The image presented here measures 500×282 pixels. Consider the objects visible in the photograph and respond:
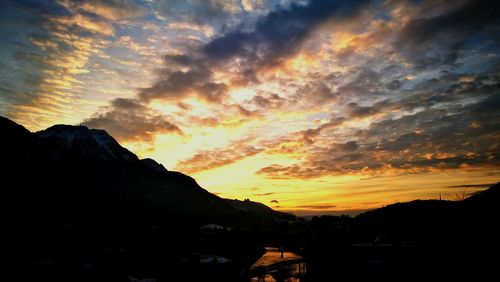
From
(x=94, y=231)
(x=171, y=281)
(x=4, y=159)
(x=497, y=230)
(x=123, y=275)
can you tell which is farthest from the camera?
(x=4, y=159)

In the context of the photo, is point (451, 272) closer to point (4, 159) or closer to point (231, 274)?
point (231, 274)

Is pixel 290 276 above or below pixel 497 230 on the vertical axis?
below

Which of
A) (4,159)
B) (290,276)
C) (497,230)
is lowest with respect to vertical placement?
(290,276)

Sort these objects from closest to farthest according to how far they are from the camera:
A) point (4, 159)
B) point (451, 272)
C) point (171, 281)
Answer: point (451, 272), point (171, 281), point (4, 159)

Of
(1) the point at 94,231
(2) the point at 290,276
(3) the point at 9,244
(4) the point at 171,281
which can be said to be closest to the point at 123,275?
(4) the point at 171,281

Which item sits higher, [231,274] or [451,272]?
[451,272]

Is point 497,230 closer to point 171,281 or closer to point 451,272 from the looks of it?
point 451,272

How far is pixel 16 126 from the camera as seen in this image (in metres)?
166

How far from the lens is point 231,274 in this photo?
5747cm

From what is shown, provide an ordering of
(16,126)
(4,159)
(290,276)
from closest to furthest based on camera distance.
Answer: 1. (290,276)
2. (4,159)
3. (16,126)

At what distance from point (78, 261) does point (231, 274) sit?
3279cm

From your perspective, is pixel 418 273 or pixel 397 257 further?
pixel 397 257

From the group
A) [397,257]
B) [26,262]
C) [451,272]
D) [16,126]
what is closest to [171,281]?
[26,262]

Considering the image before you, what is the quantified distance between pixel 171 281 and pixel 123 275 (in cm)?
1367
